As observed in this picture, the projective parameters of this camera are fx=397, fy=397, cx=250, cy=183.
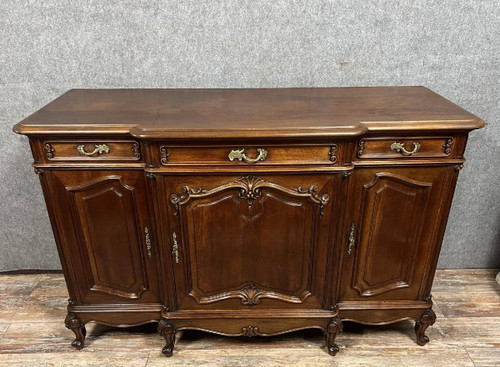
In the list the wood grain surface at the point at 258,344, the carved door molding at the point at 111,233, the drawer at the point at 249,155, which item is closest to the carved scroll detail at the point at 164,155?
the drawer at the point at 249,155

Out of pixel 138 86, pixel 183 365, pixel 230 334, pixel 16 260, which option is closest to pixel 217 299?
pixel 230 334

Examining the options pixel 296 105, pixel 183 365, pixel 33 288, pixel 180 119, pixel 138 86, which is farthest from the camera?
pixel 33 288

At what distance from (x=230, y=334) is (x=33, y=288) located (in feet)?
2.75

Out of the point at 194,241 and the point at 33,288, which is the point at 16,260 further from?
the point at 194,241

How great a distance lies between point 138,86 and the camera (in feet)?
4.35

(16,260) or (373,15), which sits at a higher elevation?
(373,15)

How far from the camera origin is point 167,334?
3.98ft

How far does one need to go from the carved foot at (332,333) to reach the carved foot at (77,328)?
2.50 feet

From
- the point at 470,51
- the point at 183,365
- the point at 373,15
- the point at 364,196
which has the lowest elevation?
the point at 183,365

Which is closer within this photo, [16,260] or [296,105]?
[296,105]

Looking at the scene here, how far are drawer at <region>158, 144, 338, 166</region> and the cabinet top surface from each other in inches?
1.9

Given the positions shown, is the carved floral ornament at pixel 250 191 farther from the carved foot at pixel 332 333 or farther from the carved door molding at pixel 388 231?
the carved foot at pixel 332 333

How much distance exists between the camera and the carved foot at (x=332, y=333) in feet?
3.92

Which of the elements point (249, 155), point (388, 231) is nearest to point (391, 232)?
point (388, 231)
